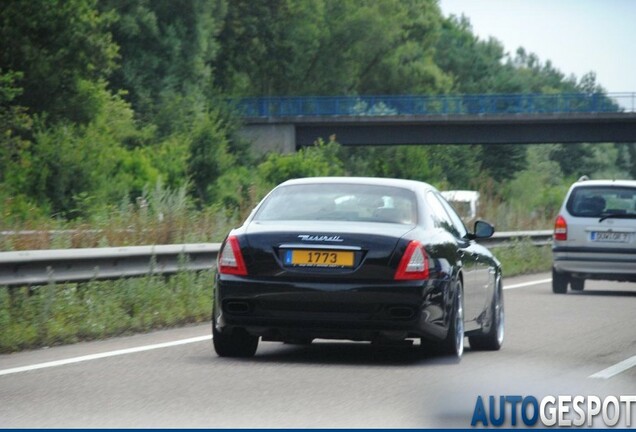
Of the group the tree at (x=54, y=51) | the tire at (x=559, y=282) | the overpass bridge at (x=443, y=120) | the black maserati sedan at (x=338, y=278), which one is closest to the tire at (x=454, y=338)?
the black maserati sedan at (x=338, y=278)

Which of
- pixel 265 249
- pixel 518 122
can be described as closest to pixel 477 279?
pixel 265 249

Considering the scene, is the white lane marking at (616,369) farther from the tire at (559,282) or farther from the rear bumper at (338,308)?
the tire at (559,282)

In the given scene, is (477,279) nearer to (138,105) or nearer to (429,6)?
(138,105)

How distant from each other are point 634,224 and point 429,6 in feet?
283

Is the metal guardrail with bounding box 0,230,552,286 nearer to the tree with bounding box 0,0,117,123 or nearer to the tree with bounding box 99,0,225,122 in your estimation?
the tree with bounding box 0,0,117,123

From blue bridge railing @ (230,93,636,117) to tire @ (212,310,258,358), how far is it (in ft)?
206

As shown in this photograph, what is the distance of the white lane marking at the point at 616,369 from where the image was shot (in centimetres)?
1104

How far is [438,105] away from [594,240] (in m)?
53.6

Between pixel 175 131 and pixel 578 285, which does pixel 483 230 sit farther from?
pixel 175 131

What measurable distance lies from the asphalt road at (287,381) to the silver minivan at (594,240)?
8443 millimetres

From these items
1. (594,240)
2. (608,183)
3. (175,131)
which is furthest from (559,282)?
(175,131)

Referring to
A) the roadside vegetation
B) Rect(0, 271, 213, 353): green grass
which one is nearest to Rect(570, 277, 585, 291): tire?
the roadside vegetation

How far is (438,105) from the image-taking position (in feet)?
252

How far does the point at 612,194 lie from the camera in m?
23.1
